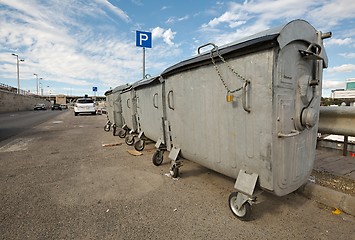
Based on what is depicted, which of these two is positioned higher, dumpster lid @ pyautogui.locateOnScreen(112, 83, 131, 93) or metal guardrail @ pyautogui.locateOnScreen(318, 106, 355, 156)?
dumpster lid @ pyautogui.locateOnScreen(112, 83, 131, 93)

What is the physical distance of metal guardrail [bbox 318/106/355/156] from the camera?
2549 millimetres

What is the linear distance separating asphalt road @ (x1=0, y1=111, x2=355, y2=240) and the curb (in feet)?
0.35

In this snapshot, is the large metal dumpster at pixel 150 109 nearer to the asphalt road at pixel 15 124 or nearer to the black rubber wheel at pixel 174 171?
the black rubber wheel at pixel 174 171

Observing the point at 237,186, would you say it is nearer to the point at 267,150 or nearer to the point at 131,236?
the point at 267,150

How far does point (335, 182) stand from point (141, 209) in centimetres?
280

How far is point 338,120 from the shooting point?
8.83ft

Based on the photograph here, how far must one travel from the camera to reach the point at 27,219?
219cm

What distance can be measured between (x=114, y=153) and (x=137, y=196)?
2598 mm

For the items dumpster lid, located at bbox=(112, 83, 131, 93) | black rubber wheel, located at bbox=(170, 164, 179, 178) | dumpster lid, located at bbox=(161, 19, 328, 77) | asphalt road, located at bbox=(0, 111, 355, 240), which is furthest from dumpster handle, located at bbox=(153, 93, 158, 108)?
dumpster lid, located at bbox=(161, 19, 328, 77)

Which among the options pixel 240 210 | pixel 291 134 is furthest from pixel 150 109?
pixel 291 134

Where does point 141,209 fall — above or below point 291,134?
below

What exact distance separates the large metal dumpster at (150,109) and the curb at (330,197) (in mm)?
2521

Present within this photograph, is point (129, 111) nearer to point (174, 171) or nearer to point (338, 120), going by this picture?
point (174, 171)

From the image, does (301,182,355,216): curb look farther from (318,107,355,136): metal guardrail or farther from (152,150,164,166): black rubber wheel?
(152,150,164,166): black rubber wheel
